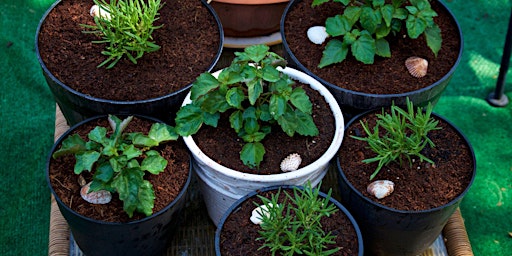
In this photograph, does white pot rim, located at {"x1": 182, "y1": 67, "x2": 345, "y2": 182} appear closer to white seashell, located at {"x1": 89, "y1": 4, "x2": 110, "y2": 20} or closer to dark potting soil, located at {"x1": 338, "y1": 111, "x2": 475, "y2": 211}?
dark potting soil, located at {"x1": 338, "y1": 111, "x2": 475, "y2": 211}

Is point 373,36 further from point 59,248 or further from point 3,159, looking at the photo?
point 3,159

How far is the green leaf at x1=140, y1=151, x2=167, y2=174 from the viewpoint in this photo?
147cm

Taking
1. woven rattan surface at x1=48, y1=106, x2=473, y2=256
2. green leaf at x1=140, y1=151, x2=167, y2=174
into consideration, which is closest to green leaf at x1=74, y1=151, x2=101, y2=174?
green leaf at x1=140, y1=151, x2=167, y2=174

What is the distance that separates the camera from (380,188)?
58.7 inches

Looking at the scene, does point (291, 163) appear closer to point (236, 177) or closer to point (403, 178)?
point (236, 177)

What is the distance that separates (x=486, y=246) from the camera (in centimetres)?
211

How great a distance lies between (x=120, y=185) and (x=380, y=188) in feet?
1.91

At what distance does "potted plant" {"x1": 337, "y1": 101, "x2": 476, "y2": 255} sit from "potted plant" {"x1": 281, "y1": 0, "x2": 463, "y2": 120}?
0.36 feet

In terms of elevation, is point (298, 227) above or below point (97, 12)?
below

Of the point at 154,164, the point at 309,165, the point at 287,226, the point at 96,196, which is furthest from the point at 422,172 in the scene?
the point at 96,196

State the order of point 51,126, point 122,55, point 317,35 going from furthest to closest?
1. point 51,126
2. point 317,35
3. point 122,55

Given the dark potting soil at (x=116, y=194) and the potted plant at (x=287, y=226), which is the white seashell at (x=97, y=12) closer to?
the dark potting soil at (x=116, y=194)

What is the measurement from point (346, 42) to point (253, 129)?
0.40 meters

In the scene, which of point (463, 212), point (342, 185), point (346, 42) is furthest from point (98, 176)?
point (463, 212)
